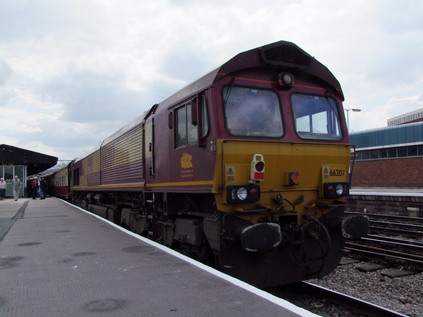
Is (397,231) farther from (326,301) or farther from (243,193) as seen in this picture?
(243,193)

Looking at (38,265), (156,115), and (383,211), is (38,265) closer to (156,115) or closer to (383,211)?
(156,115)

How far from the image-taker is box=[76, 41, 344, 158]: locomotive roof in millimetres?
5562

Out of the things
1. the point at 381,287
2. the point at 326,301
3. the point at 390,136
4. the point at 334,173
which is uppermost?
the point at 390,136

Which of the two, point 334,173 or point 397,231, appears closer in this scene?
point 334,173

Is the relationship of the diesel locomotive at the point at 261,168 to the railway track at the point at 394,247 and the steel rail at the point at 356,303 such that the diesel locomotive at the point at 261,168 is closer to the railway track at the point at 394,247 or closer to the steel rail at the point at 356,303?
the steel rail at the point at 356,303

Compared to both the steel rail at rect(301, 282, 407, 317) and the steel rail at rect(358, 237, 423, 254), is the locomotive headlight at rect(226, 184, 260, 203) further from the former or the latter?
the steel rail at rect(358, 237, 423, 254)

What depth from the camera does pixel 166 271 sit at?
4.86 metres

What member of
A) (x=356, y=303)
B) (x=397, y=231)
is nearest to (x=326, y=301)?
(x=356, y=303)

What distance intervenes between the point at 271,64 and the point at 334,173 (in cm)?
208

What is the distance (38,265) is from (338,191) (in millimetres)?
4716

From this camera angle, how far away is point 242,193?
5.23m

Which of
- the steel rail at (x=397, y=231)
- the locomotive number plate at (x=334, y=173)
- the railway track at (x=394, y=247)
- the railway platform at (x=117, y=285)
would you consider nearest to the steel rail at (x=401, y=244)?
the railway track at (x=394, y=247)

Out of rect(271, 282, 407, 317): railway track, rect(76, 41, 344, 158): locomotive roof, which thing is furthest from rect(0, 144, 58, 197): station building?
rect(271, 282, 407, 317): railway track

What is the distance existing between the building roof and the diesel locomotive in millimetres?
29156
